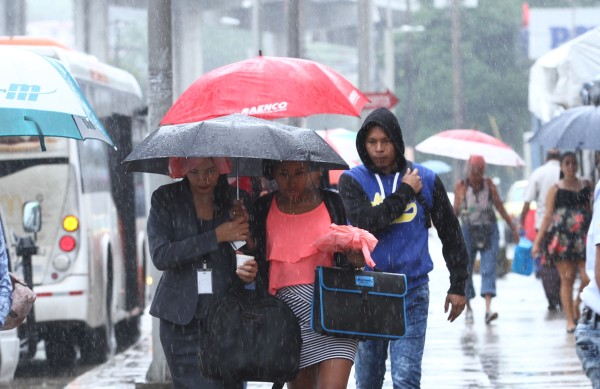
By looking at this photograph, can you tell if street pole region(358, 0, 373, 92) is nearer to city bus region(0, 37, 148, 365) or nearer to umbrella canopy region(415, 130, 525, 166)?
umbrella canopy region(415, 130, 525, 166)

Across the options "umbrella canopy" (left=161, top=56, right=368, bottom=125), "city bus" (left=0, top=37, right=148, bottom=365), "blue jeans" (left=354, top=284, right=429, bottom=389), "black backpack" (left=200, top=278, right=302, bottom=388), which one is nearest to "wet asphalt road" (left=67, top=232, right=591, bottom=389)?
"city bus" (left=0, top=37, right=148, bottom=365)

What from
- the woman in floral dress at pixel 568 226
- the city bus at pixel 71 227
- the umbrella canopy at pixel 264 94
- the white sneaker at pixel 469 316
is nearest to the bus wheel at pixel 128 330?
the city bus at pixel 71 227

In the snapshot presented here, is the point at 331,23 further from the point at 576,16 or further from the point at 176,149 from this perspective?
the point at 176,149

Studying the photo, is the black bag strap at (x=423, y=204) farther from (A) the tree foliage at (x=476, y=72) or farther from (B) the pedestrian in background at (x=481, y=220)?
(A) the tree foliage at (x=476, y=72)

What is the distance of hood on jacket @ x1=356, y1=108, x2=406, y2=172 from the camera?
23.2ft

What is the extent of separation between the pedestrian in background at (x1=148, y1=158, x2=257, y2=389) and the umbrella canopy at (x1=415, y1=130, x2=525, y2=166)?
33.3ft

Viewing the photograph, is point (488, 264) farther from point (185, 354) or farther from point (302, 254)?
point (185, 354)

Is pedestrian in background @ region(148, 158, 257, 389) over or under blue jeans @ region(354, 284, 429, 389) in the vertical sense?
over

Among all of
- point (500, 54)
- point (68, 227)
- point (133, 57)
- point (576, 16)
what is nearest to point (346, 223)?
point (68, 227)

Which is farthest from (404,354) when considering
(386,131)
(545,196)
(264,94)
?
(545,196)

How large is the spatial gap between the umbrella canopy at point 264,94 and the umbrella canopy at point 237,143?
226 centimetres

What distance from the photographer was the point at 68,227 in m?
12.9

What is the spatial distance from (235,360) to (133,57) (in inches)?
3524

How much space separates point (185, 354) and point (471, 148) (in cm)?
1079
